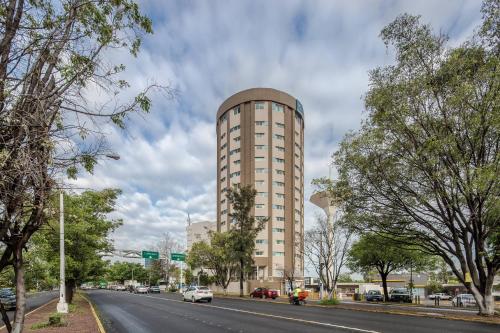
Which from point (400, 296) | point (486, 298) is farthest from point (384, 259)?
point (486, 298)

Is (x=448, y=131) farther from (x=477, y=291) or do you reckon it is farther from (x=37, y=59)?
(x=37, y=59)

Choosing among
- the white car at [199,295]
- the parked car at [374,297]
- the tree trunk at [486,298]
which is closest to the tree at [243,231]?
the white car at [199,295]

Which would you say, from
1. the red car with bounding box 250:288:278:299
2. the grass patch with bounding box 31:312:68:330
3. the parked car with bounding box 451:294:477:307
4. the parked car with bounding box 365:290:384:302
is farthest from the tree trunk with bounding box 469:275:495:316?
the red car with bounding box 250:288:278:299

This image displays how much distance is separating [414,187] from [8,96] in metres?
21.6

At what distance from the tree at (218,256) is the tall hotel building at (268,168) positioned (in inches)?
689

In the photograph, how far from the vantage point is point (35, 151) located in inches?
207

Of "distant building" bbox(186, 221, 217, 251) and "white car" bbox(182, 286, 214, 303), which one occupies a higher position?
"distant building" bbox(186, 221, 217, 251)

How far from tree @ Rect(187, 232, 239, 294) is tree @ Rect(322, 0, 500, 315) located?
105 ft

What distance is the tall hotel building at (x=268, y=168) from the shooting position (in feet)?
263

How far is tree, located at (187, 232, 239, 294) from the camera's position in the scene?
181 ft

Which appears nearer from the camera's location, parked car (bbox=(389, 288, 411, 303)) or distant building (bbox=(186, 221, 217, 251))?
parked car (bbox=(389, 288, 411, 303))

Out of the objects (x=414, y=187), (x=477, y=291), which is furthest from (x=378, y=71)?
(x=477, y=291)

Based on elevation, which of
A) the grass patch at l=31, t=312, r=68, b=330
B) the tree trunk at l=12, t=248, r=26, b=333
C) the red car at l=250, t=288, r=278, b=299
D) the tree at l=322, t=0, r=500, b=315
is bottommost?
the red car at l=250, t=288, r=278, b=299

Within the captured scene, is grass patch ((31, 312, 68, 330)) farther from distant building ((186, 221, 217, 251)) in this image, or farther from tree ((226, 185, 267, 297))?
distant building ((186, 221, 217, 251))
